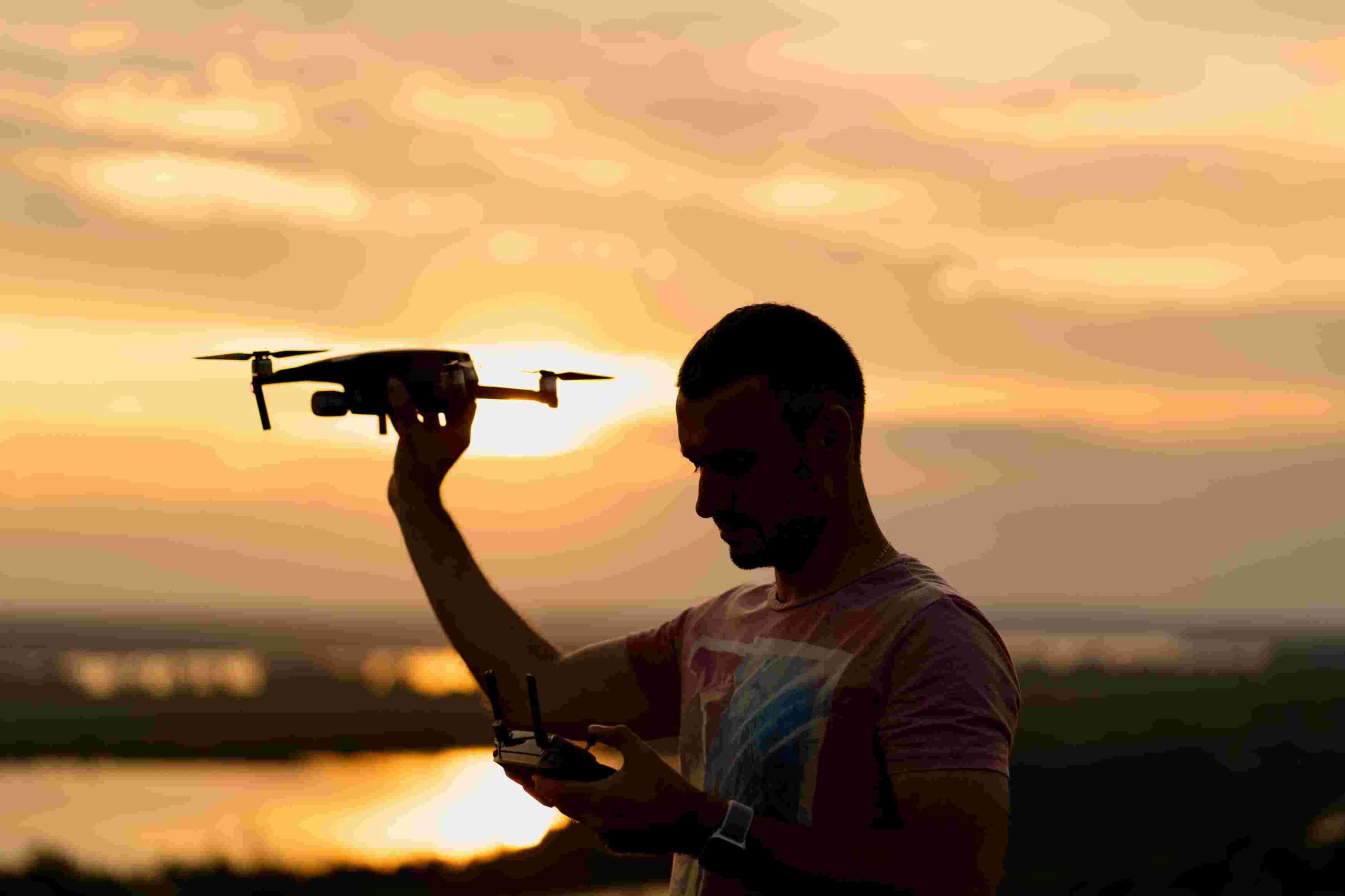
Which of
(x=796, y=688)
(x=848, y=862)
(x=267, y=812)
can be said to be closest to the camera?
(x=848, y=862)

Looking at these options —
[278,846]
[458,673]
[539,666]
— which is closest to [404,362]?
[539,666]

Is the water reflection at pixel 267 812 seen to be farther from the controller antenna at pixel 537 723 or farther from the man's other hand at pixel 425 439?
the controller antenna at pixel 537 723

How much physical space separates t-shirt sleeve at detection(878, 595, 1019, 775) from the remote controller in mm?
854

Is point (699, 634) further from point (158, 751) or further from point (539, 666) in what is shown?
point (158, 751)

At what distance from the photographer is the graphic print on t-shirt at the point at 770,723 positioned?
185 inches

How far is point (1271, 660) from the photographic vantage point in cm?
14562

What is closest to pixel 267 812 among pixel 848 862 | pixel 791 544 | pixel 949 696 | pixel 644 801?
pixel 791 544

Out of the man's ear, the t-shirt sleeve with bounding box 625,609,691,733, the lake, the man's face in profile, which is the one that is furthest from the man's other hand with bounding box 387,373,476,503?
the lake

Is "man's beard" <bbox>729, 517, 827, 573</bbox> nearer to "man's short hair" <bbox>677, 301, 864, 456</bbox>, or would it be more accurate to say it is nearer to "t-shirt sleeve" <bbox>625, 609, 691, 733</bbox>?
"man's short hair" <bbox>677, 301, 864, 456</bbox>

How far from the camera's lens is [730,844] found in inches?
175

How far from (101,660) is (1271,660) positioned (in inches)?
4238

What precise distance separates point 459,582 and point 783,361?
6.12 feet

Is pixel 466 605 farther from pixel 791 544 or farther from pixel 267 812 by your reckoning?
pixel 267 812

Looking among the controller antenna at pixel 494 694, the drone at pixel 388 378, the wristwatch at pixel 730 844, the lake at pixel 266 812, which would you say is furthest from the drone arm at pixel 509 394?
the lake at pixel 266 812
